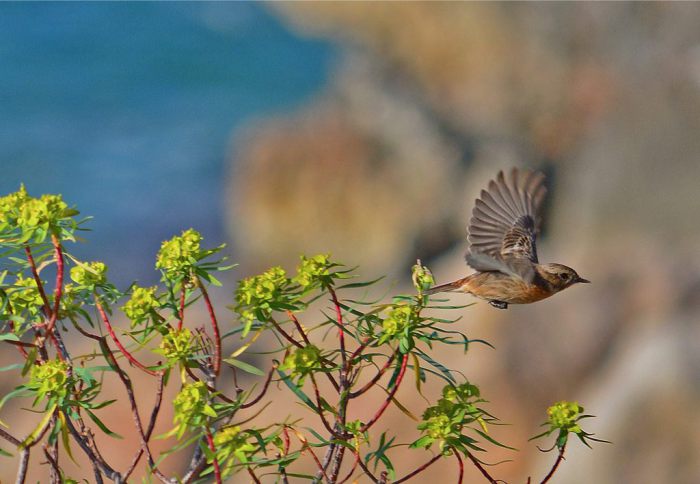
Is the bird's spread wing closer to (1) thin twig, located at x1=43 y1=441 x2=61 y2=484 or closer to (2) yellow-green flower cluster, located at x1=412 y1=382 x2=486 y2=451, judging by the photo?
(2) yellow-green flower cluster, located at x1=412 y1=382 x2=486 y2=451

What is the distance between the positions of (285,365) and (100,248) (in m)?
5.89

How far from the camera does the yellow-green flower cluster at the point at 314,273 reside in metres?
1.06

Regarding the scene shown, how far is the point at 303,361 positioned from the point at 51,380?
24 centimetres

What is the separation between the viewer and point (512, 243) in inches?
84.1

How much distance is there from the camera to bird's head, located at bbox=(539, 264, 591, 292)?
1921 mm

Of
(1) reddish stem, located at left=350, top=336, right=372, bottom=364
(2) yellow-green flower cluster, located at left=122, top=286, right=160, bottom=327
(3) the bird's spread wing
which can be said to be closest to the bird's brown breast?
(3) the bird's spread wing

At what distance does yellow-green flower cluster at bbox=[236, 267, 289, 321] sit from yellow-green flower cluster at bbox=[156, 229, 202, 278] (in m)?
0.06

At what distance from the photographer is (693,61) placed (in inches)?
213

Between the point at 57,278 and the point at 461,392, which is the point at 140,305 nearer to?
the point at 57,278

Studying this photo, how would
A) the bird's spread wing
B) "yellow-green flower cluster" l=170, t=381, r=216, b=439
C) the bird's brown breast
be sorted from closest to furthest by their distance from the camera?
"yellow-green flower cluster" l=170, t=381, r=216, b=439
the bird's brown breast
the bird's spread wing

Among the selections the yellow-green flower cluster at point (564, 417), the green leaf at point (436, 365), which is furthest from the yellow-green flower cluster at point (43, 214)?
the yellow-green flower cluster at point (564, 417)

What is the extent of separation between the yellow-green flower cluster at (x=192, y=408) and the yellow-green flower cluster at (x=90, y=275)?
19 cm

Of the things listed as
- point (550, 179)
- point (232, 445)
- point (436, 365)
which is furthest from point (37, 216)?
point (550, 179)

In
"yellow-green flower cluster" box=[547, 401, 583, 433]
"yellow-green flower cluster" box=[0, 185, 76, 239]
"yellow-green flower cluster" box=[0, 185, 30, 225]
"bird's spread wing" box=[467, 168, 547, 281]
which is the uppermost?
"bird's spread wing" box=[467, 168, 547, 281]
